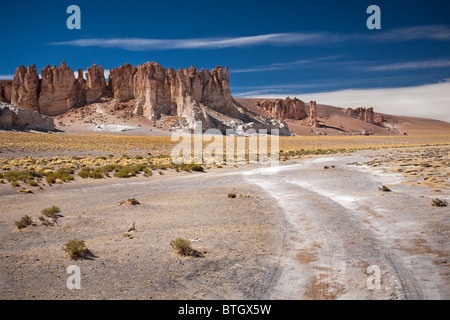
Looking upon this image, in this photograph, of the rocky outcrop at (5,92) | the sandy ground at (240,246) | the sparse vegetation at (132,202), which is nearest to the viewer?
the sandy ground at (240,246)

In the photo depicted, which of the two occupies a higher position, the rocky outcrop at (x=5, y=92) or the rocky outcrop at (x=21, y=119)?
the rocky outcrop at (x=5, y=92)

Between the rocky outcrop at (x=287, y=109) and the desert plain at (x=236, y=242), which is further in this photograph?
the rocky outcrop at (x=287, y=109)

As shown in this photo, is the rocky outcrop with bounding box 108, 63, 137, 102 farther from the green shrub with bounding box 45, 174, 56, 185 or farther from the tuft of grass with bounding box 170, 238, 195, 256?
the tuft of grass with bounding box 170, 238, 195, 256

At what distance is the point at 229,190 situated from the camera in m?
16.5

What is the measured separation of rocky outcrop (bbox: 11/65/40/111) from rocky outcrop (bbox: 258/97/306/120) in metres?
104

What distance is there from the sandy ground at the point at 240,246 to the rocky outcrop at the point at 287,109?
511ft

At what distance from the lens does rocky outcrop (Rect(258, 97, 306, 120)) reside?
551 ft

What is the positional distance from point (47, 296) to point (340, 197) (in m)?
11.2

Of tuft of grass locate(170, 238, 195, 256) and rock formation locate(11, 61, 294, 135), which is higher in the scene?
rock formation locate(11, 61, 294, 135)

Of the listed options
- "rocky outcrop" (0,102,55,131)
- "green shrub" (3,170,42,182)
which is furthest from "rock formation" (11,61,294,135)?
"green shrub" (3,170,42,182)

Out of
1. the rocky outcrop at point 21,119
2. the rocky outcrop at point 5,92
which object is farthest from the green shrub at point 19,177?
the rocky outcrop at point 5,92

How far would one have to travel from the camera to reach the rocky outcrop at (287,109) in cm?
16800

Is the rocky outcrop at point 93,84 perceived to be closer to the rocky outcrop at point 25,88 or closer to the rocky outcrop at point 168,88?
the rocky outcrop at point 168,88
